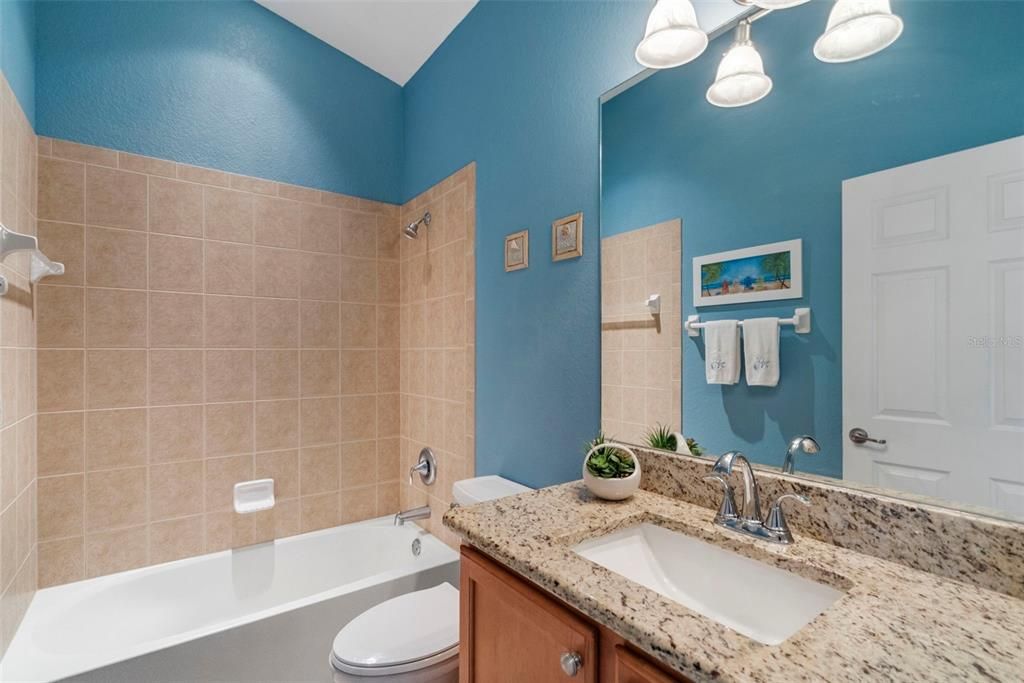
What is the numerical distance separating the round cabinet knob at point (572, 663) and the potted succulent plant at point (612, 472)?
413 mm

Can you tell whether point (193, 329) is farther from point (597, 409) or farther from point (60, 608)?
point (597, 409)

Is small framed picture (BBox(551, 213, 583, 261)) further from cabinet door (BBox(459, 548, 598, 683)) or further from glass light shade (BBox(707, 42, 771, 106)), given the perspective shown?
cabinet door (BBox(459, 548, 598, 683))

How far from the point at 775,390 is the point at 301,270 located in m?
2.12

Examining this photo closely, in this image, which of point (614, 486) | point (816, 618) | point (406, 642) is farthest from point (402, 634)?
point (816, 618)

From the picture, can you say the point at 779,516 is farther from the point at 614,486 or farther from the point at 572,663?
the point at 572,663

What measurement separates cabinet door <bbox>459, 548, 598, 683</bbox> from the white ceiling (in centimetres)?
221

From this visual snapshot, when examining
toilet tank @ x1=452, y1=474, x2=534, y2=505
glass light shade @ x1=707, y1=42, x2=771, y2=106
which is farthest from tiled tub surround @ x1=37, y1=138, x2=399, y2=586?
glass light shade @ x1=707, y1=42, x2=771, y2=106

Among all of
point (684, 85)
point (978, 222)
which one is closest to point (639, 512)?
point (978, 222)

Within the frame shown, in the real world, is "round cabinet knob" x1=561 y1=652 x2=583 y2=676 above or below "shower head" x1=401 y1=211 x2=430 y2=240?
below

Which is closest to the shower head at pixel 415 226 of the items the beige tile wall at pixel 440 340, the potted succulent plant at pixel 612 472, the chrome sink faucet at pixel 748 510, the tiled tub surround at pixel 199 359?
the beige tile wall at pixel 440 340

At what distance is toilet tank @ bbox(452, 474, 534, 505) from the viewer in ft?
5.27

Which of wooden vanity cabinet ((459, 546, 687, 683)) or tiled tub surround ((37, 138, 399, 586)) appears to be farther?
tiled tub surround ((37, 138, 399, 586))

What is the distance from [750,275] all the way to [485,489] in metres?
1.15

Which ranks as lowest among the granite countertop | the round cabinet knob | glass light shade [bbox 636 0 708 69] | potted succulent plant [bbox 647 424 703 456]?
the round cabinet knob
